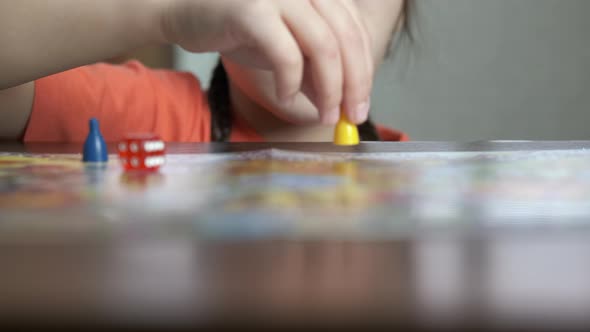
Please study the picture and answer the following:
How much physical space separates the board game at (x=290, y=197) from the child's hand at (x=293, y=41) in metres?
0.11

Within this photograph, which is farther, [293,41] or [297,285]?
[293,41]

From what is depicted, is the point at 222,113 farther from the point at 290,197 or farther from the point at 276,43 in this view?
the point at 290,197

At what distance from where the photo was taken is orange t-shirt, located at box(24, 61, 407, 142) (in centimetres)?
94

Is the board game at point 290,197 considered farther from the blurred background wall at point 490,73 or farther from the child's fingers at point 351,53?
the blurred background wall at point 490,73

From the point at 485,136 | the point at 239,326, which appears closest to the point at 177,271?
the point at 239,326

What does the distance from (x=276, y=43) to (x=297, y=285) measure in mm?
364

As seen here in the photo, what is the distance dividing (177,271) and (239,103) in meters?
1.10

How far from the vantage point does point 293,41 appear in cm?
48

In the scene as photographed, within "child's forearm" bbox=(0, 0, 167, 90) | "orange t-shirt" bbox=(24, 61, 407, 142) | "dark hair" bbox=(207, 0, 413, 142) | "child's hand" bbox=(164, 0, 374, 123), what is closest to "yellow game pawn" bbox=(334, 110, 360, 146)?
"child's hand" bbox=(164, 0, 374, 123)

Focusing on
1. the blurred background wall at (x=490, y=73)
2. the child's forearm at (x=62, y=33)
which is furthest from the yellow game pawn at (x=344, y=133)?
the blurred background wall at (x=490, y=73)

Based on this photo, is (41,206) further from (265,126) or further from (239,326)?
(265,126)

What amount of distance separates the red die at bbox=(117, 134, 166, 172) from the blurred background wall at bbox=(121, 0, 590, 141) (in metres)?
1.95

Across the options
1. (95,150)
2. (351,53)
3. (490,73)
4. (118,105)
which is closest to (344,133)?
(351,53)

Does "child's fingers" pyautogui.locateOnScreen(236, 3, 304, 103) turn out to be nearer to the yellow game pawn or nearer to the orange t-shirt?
the yellow game pawn
